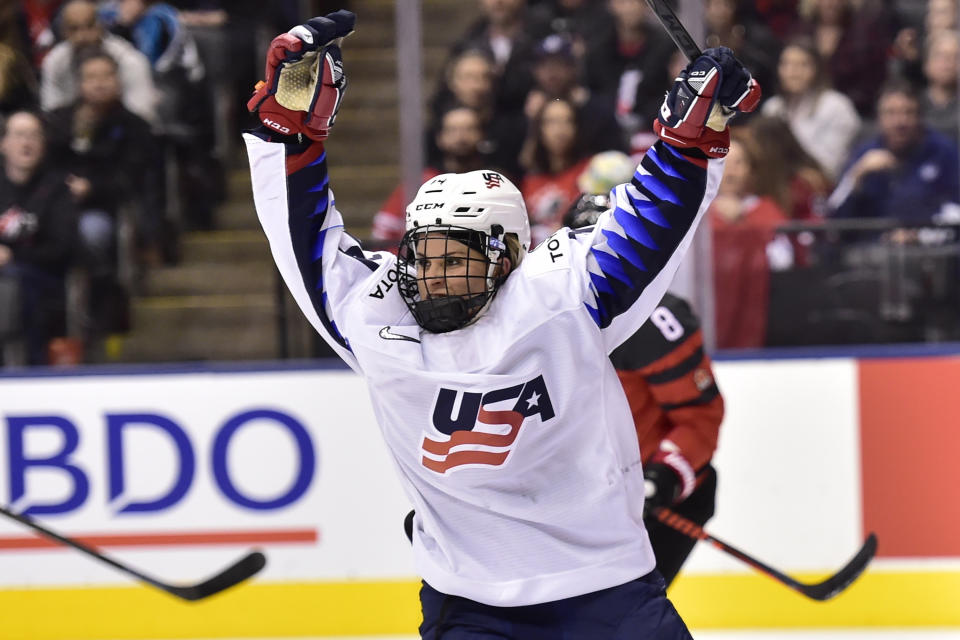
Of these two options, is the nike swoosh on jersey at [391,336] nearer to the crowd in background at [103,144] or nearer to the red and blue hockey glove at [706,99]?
the red and blue hockey glove at [706,99]

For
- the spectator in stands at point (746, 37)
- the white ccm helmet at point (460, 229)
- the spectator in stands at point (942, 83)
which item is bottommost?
the white ccm helmet at point (460, 229)

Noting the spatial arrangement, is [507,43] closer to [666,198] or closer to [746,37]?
[746,37]

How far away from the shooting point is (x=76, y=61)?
4.30m

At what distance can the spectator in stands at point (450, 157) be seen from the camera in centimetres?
405

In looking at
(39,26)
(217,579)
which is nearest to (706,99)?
(217,579)

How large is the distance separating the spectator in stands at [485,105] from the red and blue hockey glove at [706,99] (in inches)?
97.5

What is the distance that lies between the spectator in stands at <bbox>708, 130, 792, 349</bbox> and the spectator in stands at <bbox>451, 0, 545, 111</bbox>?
72 centimetres

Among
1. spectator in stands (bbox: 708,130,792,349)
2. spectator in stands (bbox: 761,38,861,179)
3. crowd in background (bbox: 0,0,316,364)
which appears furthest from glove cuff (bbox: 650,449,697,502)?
crowd in background (bbox: 0,0,316,364)

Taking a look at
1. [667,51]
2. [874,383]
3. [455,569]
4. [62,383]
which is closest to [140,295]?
[62,383]

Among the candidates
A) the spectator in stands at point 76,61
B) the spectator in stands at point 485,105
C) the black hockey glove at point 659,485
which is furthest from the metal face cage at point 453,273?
the spectator in stands at point 76,61

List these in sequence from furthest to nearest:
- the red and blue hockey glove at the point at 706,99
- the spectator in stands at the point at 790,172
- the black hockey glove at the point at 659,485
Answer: the spectator in stands at the point at 790,172
the black hockey glove at the point at 659,485
the red and blue hockey glove at the point at 706,99

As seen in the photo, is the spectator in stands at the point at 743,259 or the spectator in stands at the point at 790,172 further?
the spectator in stands at the point at 790,172

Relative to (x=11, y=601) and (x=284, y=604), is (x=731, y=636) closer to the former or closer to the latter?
(x=284, y=604)

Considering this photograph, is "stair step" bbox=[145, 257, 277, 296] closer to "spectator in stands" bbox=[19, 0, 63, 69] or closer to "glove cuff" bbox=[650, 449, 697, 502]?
"spectator in stands" bbox=[19, 0, 63, 69]
